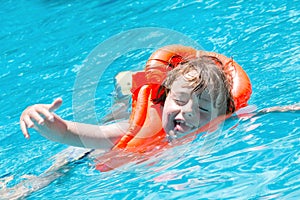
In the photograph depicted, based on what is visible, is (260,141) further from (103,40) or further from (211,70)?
(103,40)

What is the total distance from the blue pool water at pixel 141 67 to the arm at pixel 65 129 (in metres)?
0.25

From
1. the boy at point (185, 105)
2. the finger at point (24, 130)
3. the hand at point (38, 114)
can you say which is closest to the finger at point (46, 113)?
the hand at point (38, 114)

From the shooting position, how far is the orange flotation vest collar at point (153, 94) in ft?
14.8

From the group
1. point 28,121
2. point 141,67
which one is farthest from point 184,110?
point 141,67

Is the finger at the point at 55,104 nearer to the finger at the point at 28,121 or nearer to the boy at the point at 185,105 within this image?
the finger at the point at 28,121

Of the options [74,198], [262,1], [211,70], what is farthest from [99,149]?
[262,1]

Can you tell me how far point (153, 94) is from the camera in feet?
15.3

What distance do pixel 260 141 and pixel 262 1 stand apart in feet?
11.4

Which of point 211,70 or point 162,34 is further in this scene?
point 162,34

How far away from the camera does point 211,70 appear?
4211 millimetres

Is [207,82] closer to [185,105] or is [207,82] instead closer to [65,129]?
[185,105]

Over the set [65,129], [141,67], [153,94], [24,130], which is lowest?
[141,67]

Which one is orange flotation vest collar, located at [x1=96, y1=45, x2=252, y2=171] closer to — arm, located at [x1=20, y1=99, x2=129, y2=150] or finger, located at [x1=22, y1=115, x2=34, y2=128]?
arm, located at [x1=20, y1=99, x2=129, y2=150]

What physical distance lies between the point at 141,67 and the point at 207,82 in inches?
91.0
